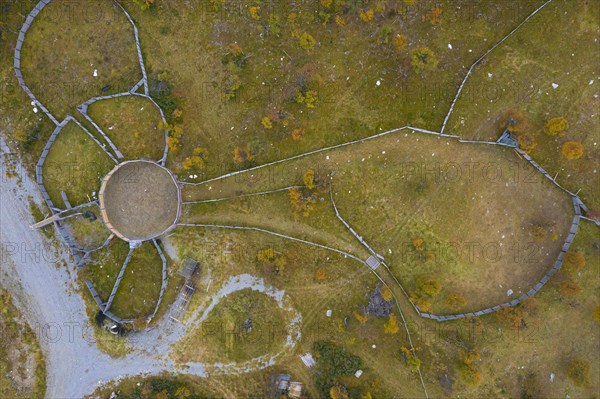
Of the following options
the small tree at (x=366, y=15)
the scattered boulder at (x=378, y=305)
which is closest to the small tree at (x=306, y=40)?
the small tree at (x=366, y=15)

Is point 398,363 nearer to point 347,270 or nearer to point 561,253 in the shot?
point 347,270

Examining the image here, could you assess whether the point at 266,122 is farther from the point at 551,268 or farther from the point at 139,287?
the point at 551,268

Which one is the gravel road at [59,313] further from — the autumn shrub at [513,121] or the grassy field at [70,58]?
the autumn shrub at [513,121]

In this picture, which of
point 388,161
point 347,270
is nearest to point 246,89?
point 388,161

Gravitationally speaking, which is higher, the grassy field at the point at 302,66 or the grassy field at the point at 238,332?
the grassy field at the point at 302,66

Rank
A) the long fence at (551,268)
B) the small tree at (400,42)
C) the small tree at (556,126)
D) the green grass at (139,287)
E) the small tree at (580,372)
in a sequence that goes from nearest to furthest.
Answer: the small tree at (580,372) → the small tree at (556,126) → the small tree at (400,42) → the long fence at (551,268) → the green grass at (139,287)
